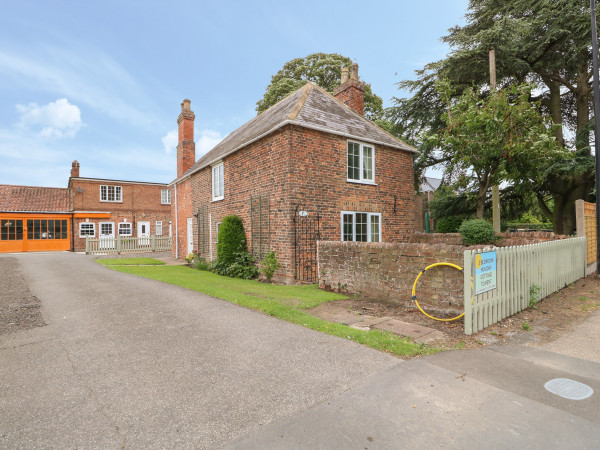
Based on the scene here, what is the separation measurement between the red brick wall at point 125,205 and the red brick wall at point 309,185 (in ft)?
67.0

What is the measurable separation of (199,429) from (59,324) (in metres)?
4.70

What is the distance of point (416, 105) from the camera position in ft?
62.5

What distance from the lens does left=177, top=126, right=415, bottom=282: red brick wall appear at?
35.2 feet

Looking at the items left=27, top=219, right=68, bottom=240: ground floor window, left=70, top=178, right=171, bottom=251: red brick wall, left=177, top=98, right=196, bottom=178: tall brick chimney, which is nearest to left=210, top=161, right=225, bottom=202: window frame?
left=177, top=98, right=196, bottom=178: tall brick chimney

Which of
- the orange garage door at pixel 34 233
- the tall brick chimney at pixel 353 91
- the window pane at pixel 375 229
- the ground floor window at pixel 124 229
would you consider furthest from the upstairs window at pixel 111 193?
the window pane at pixel 375 229

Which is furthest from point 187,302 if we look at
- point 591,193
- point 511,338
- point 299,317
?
point 591,193

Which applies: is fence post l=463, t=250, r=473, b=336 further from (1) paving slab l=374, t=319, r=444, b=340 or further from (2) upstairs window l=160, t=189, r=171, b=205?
(2) upstairs window l=160, t=189, r=171, b=205

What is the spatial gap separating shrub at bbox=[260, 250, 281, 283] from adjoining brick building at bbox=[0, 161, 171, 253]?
24765 mm

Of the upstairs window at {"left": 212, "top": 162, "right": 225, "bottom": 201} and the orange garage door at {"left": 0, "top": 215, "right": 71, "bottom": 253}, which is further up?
the upstairs window at {"left": 212, "top": 162, "right": 225, "bottom": 201}

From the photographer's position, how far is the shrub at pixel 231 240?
1280 cm

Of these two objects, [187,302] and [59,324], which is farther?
[187,302]

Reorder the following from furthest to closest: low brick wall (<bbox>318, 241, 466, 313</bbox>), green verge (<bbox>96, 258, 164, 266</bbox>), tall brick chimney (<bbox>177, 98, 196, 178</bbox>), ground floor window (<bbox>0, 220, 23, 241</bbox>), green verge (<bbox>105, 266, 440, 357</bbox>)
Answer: ground floor window (<bbox>0, 220, 23, 241</bbox>)
tall brick chimney (<bbox>177, 98, 196, 178</bbox>)
green verge (<bbox>96, 258, 164, 266</bbox>)
low brick wall (<bbox>318, 241, 466, 313</bbox>)
green verge (<bbox>105, 266, 440, 357</bbox>)

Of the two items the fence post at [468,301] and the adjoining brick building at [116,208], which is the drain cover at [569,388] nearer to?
the fence post at [468,301]

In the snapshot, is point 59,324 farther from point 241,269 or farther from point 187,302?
point 241,269
